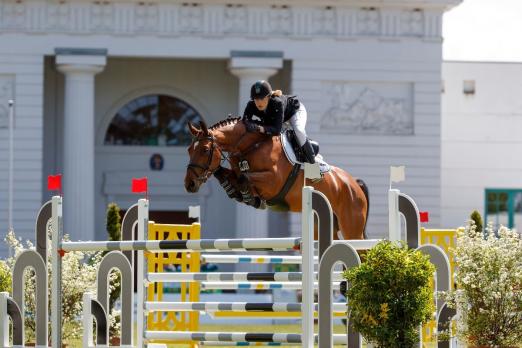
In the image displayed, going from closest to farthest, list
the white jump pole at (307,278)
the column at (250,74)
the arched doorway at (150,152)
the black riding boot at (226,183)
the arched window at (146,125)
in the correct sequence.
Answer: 1. the white jump pole at (307,278)
2. the black riding boot at (226,183)
3. the column at (250,74)
4. the arched doorway at (150,152)
5. the arched window at (146,125)

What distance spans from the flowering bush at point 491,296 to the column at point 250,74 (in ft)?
89.0

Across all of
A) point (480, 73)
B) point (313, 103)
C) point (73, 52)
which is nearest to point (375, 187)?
point (313, 103)

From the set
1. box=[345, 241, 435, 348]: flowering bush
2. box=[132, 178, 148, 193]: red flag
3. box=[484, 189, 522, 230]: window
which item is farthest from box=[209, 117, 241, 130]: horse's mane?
box=[484, 189, 522, 230]: window

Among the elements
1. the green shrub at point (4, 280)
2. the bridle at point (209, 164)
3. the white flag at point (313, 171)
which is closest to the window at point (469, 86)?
the bridle at point (209, 164)

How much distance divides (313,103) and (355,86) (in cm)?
137

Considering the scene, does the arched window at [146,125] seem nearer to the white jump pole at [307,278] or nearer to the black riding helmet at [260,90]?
the black riding helmet at [260,90]

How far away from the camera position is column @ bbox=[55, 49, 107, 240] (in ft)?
125

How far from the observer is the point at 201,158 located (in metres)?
12.5

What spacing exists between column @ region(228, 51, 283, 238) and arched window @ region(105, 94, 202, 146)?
3.13 m

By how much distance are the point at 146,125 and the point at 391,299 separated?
1241 inches

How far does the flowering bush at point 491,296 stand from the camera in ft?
36.6

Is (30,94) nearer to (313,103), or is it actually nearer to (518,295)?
(313,103)

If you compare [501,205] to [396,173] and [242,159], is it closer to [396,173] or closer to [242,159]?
[242,159]

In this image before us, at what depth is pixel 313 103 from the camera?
39344mm
